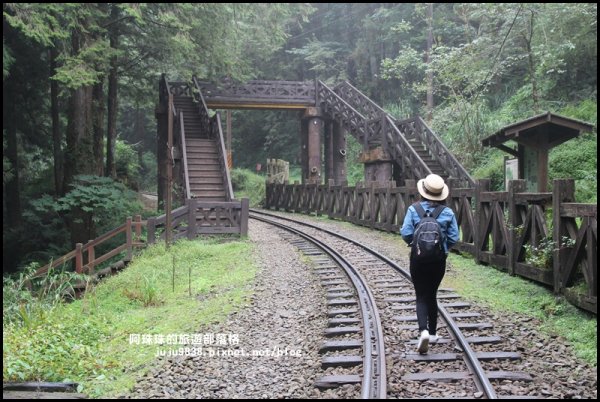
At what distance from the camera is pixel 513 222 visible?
28.6 feet

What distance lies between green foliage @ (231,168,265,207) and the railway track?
67.2 ft

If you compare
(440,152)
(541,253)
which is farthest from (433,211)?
(440,152)

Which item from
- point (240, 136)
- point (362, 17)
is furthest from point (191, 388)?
point (240, 136)

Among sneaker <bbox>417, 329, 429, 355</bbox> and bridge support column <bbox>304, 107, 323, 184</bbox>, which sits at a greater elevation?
bridge support column <bbox>304, 107, 323, 184</bbox>

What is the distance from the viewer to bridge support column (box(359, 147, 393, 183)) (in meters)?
20.5

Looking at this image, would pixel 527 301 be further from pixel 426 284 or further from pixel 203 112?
pixel 203 112

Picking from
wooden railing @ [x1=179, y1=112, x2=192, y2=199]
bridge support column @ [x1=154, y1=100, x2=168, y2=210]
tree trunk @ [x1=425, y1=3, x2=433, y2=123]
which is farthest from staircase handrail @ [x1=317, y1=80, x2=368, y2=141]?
wooden railing @ [x1=179, y1=112, x2=192, y2=199]

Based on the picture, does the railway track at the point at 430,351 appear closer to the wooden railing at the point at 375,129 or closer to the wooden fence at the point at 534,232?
the wooden fence at the point at 534,232

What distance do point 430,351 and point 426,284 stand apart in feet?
2.35

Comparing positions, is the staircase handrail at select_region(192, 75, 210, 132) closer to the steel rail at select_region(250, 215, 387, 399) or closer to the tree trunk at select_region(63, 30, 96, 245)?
the tree trunk at select_region(63, 30, 96, 245)

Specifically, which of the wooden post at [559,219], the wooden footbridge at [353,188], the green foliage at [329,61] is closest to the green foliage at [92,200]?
the wooden footbridge at [353,188]

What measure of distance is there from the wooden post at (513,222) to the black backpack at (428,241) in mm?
3658

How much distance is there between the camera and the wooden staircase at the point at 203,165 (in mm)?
17142

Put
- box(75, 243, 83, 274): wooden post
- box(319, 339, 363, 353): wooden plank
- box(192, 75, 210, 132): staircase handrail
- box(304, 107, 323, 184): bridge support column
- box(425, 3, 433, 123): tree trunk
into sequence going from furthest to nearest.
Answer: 1. box(304, 107, 323, 184): bridge support column
2. box(425, 3, 433, 123): tree trunk
3. box(192, 75, 210, 132): staircase handrail
4. box(75, 243, 83, 274): wooden post
5. box(319, 339, 363, 353): wooden plank
